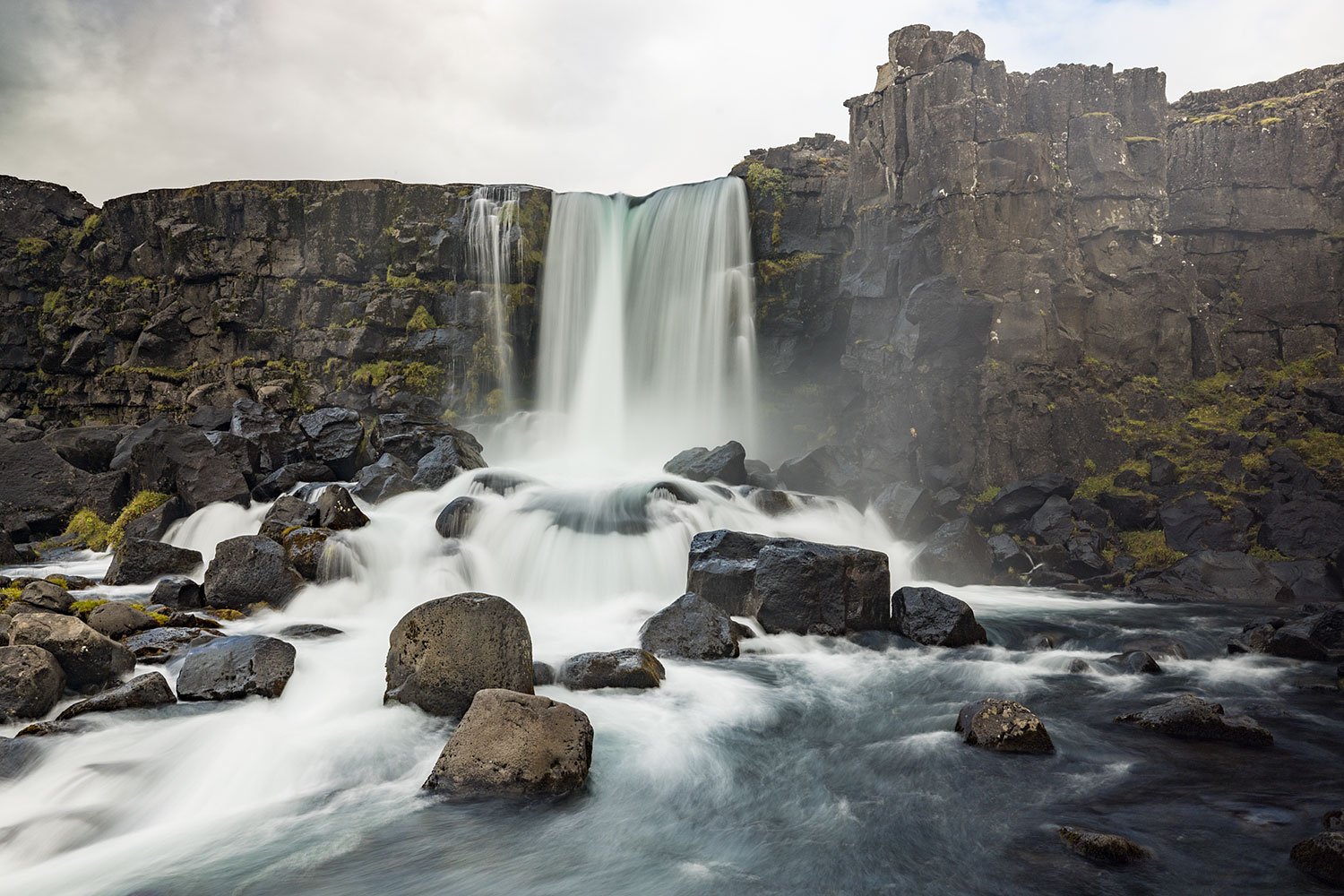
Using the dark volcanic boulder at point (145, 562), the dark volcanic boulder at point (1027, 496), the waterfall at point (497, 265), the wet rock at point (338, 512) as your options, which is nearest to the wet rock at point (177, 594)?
the dark volcanic boulder at point (145, 562)

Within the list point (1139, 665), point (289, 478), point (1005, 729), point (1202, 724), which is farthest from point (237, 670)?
point (289, 478)

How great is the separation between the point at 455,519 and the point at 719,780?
395 inches

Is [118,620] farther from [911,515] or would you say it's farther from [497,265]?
[497,265]

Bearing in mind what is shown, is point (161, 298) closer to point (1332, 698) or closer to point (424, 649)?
point (424, 649)

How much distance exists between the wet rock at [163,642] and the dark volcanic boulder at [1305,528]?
18539 millimetres

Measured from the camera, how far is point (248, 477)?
19.8 m

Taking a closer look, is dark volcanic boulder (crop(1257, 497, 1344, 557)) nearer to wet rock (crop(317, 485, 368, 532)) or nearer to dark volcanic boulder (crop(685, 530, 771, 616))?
dark volcanic boulder (crop(685, 530, 771, 616))

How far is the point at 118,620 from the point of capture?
402 inches

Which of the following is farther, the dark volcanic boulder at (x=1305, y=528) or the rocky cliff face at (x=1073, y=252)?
the rocky cliff face at (x=1073, y=252)

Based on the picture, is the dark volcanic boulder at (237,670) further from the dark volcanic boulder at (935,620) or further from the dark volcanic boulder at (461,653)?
the dark volcanic boulder at (935,620)

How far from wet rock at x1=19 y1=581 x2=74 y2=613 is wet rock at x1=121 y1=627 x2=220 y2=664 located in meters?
1.38

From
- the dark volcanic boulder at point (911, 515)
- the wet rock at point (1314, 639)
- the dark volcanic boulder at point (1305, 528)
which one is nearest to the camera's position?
the wet rock at point (1314, 639)

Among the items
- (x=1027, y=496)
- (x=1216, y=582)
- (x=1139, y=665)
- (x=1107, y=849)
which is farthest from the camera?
(x=1027, y=496)

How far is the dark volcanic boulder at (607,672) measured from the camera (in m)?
9.26
